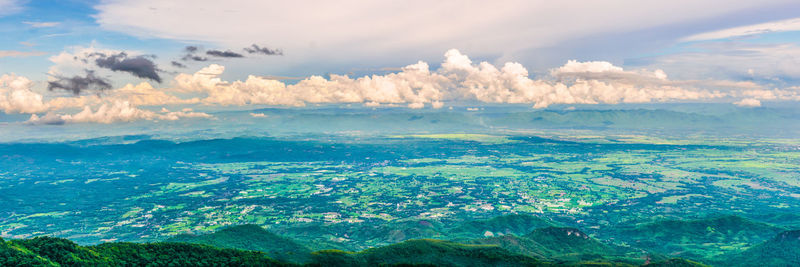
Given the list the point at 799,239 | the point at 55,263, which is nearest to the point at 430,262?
the point at 55,263

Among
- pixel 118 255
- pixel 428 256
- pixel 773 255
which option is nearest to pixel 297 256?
pixel 428 256

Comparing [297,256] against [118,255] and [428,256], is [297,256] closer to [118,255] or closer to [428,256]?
[428,256]

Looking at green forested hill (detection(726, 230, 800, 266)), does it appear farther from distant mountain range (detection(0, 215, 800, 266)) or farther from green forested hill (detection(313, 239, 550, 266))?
green forested hill (detection(313, 239, 550, 266))

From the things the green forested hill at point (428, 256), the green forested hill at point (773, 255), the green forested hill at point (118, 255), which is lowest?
the green forested hill at point (773, 255)

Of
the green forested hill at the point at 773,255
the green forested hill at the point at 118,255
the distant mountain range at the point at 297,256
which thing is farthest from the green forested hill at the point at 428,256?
the green forested hill at the point at 773,255

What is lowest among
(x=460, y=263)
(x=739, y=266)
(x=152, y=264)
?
(x=739, y=266)

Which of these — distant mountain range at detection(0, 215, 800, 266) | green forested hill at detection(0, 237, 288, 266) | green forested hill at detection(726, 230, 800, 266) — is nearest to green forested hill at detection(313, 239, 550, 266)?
distant mountain range at detection(0, 215, 800, 266)

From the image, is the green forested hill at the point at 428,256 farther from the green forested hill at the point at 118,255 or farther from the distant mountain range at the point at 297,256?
the green forested hill at the point at 118,255

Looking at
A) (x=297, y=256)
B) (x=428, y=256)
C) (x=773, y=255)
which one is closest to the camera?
(x=297, y=256)

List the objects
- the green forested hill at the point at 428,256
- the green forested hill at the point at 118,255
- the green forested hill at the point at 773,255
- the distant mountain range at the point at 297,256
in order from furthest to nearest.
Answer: the green forested hill at the point at 773,255
the green forested hill at the point at 428,256
the distant mountain range at the point at 297,256
the green forested hill at the point at 118,255

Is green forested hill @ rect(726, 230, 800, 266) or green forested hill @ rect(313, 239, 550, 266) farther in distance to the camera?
green forested hill @ rect(726, 230, 800, 266)

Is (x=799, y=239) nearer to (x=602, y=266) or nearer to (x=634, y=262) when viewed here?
(x=634, y=262)
